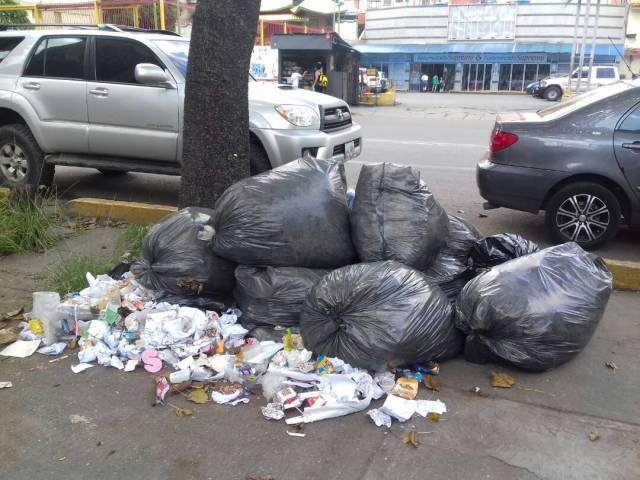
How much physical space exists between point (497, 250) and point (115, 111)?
4.29m

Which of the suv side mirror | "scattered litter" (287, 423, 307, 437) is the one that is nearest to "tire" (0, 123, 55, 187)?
the suv side mirror

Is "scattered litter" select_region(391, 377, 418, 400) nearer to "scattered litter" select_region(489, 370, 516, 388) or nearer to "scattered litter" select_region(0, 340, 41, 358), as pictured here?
"scattered litter" select_region(489, 370, 516, 388)

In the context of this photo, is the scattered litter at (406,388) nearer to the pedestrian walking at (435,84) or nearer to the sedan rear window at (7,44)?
the sedan rear window at (7,44)

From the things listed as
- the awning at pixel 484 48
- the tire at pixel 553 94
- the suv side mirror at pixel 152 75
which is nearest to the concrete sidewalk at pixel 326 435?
the suv side mirror at pixel 152 75

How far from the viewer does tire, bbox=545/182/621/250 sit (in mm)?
5062

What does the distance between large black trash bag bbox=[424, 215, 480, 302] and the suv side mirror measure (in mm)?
3430

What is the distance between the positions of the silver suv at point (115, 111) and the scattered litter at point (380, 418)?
354 cm

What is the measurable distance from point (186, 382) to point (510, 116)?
4.09 m

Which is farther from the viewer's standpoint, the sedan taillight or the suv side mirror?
the suv side mirror

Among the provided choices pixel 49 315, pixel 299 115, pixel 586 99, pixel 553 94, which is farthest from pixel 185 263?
pixel 553 94

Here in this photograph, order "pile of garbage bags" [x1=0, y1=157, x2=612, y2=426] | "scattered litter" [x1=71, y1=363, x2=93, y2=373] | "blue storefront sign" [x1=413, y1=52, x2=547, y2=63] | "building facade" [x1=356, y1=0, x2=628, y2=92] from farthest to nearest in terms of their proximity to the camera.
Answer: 1. "blue storefront sign" [x1=413, y1=52, x2=547, y2=63]
2. "building facade" [x1=356, y1=0, x2=628, y2=92]
3. "scattered litter" [x1=71, y1=363, x2=93, y2=373]
4. "pile of garbage bags" [x1=0, y1=157, x2=612, y2=426]

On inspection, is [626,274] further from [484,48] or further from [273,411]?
[484,48]

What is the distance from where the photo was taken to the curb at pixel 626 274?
4.30m

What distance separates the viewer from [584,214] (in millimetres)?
5160
